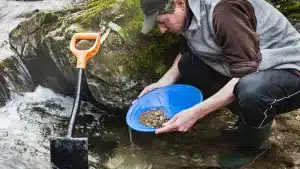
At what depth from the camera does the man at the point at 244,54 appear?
2605mm

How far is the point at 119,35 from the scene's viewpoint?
12.4ft

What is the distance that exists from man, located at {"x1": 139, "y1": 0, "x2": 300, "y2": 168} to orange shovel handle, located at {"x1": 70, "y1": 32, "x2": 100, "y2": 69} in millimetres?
640

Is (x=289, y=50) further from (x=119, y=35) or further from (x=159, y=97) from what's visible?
(x=119, y=35)

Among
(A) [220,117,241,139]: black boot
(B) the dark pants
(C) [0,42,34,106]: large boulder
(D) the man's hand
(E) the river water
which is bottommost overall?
(A) [220,117,241,139]: black boot

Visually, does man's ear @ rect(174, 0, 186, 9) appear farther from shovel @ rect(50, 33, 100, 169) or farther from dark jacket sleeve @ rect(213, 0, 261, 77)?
shovel @ rect(50, 33, 100, 169)

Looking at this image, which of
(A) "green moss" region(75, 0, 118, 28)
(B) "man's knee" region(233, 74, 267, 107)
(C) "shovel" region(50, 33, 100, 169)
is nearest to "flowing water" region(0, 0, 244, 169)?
(C) "shovel" region(50, 33, 100, 169)

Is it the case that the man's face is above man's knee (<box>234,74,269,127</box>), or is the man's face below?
above

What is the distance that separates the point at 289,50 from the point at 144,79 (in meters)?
1.46

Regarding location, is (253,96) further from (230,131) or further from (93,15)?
(93,15)

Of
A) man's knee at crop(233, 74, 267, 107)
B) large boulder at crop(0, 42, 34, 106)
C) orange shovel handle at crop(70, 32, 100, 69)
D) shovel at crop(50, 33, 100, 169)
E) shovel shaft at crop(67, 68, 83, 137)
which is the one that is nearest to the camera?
man's knee at crop(233, 74, 267, 107)

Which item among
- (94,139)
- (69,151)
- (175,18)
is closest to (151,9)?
(175,18)

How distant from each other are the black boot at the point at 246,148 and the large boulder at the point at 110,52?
1086mm

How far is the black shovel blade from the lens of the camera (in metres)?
2.81

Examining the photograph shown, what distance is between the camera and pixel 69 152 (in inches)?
112
